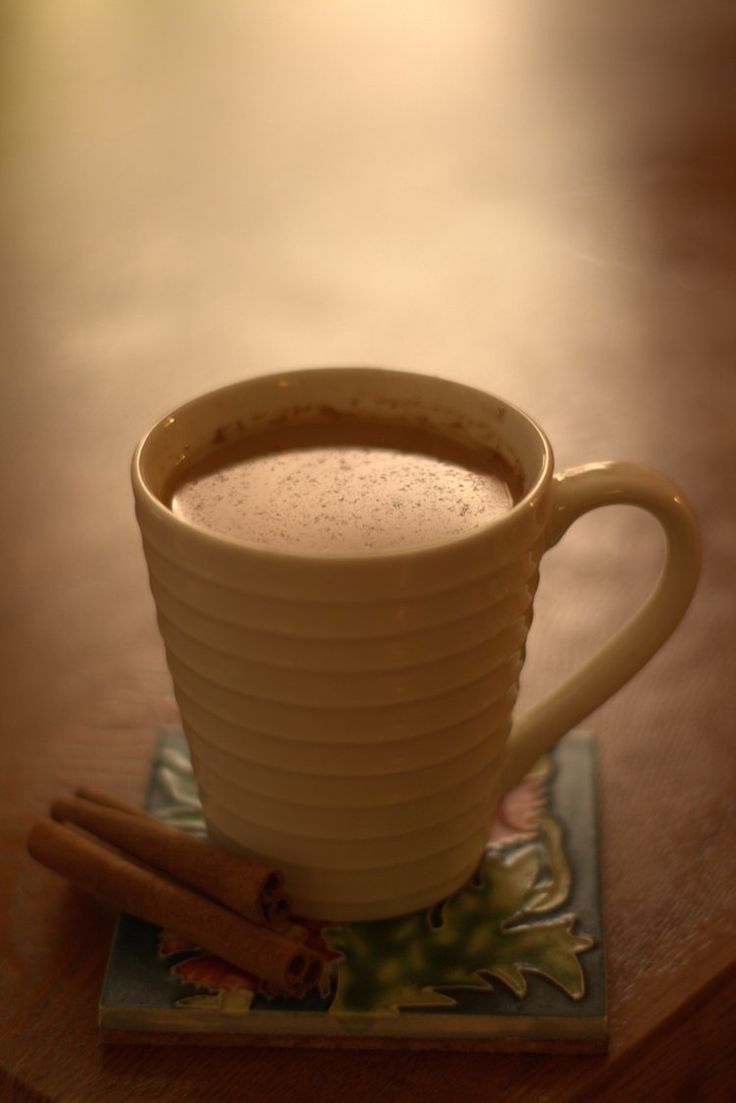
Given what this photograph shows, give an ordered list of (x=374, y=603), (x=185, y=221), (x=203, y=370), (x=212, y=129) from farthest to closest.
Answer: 1. (x=212, y=129)
2. (x=185, y=221)
3. (x=203, y=370)
4. (x=374, y=603)

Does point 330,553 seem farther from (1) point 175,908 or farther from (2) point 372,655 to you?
(1) point 175,908

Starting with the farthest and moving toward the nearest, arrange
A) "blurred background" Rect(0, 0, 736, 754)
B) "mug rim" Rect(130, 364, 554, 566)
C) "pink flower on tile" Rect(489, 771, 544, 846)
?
"blurred background" Rect(0, 0, 736, 754), "pink flower on tile" Rect(489, 771, 544, 846), "mug rim" Rect(130, 364, 554, 566)

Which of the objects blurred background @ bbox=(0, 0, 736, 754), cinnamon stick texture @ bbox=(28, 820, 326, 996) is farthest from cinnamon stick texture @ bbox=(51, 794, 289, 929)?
blurred background @ bbox=(0, 0, 736, 754)

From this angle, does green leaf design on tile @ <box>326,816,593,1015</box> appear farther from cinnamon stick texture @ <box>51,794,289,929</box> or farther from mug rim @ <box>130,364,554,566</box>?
mug rim @ <box>130,364,554,566</box>

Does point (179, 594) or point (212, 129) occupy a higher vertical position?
point (179, 594)

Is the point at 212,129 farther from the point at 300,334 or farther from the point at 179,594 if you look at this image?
the point at 179,594

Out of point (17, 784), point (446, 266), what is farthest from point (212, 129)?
point (17, 784)
